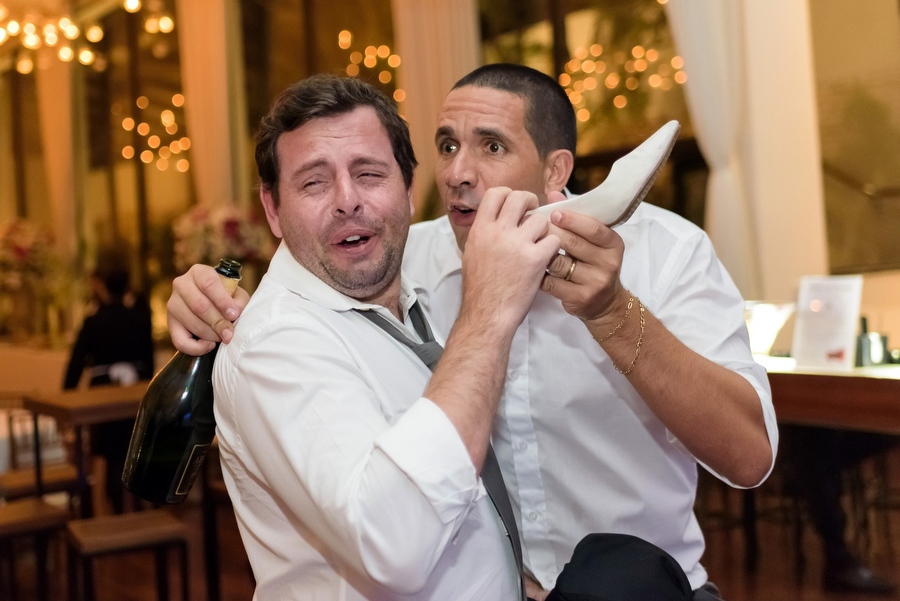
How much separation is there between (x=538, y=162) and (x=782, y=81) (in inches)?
98.8

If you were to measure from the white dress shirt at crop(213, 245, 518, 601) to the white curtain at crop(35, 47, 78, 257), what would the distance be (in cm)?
985

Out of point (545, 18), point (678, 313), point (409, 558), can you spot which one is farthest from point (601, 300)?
point (545, 18)

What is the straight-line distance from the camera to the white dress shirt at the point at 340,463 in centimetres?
105

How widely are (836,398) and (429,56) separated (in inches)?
147

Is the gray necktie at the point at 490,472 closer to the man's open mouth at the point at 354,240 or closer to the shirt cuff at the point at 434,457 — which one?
the man's open mouth at the point at 354,240

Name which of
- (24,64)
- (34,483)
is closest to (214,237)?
(34,483)

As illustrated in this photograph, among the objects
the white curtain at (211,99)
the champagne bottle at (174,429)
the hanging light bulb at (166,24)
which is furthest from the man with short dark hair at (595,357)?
the hanging light bulb at (166,24)

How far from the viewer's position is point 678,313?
1635 millimetres

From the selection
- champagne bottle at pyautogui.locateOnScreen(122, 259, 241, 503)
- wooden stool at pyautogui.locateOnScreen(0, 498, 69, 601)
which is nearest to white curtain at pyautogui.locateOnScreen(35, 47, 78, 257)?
wooden stool at pyautogui.locateOnScreen(0, 498, 69, 601)

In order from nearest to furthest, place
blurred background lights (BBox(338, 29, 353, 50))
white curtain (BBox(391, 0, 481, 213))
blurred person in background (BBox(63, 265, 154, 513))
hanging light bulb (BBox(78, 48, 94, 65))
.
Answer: white curtain (BBox(391, 0, 481, 213))
blurred person in background (BBox(63, 265, 154, 513))
blurred background lights (BBox(338, 29, 353, 50))
hanging light bulb (BBox(78, 48, 94, 65))

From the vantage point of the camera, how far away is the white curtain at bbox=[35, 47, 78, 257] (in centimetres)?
1040

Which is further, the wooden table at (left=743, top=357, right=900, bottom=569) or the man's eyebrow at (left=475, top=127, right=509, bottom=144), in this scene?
the wooden table at (left=743, top=357, right=900, bottom=569)

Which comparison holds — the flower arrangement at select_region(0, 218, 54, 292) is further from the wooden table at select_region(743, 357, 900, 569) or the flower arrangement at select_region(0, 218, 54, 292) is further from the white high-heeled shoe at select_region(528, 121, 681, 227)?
the white high-heeled shoe at select_region(528, 121, 681, 227)

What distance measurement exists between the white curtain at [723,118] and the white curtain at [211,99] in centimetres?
511
